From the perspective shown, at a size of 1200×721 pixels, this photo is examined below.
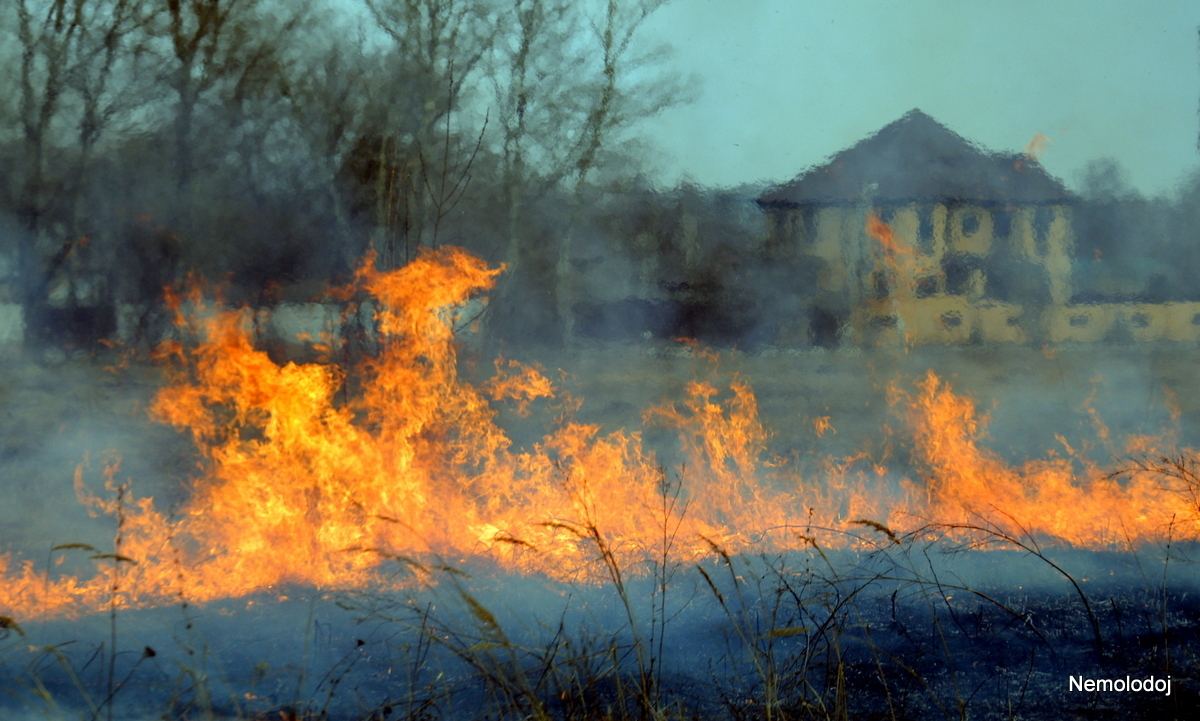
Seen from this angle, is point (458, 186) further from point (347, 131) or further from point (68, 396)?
point (68, 396)

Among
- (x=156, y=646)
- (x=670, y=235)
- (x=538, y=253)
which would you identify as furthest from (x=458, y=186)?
(x=156, y=646)

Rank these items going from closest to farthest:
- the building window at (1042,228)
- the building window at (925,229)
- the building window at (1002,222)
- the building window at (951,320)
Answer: the building window at (951,320) → the building window at (1042,228) → the building window at (1002,222) → the building window at (925,229)

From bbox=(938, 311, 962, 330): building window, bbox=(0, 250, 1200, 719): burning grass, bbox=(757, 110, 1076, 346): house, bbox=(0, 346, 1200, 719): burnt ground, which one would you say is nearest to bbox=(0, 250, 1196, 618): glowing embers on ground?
bbox=(0, 250, 1200, 719): burning grass

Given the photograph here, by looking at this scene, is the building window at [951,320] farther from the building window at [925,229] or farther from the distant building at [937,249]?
the building window at [925,229]

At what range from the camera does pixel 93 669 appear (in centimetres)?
371

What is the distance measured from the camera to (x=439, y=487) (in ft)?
19.2

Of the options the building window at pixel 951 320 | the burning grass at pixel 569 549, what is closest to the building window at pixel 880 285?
the building window at pixel 951 320

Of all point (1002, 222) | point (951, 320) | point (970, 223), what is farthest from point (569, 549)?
point (1002, 222)

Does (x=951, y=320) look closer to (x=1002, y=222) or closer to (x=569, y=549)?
(x=1002, y=222)

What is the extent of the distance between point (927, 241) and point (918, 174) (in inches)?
35.0

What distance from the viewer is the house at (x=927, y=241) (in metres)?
8.35

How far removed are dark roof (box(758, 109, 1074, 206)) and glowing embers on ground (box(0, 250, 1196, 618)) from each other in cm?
250

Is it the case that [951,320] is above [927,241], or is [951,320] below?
below

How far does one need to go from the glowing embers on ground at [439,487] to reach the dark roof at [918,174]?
250 cm
